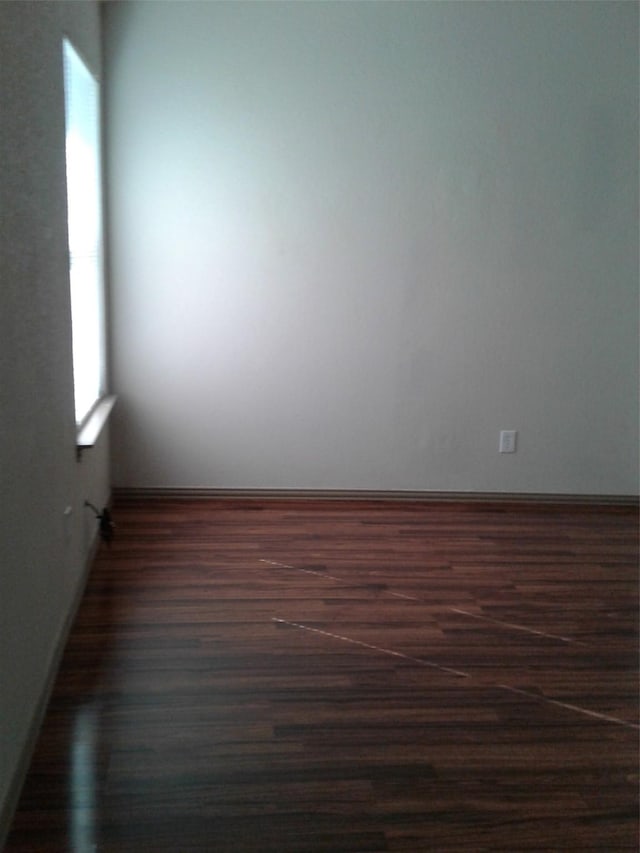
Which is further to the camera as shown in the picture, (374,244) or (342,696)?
(374,244)

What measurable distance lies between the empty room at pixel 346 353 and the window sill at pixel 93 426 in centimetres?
2

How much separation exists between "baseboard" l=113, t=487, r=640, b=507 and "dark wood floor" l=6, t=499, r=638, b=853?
37cm

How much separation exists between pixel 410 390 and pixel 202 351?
107 centimetres

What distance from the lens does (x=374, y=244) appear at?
447 centimetres

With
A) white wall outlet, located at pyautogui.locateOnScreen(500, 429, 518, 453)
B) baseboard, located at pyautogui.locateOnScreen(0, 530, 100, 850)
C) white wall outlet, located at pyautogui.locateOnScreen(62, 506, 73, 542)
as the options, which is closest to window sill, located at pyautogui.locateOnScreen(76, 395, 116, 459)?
white wall outlet, located at pyautogui.locateOnScreen(62, 506, 73, 542)

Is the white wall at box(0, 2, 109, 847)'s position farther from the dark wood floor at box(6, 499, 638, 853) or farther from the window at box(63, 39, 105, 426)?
the window at box(63, 39, 105, 426)

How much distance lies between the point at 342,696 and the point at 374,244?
2441mm

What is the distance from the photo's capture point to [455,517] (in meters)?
4.54

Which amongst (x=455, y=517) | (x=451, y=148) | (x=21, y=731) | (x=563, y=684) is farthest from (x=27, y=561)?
(x=451, y=148)

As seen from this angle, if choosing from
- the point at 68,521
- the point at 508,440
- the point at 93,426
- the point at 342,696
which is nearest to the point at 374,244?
the point at 508,440

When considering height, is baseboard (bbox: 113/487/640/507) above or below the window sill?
below

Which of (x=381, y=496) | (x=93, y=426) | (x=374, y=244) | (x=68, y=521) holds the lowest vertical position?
(x=381, y=496)

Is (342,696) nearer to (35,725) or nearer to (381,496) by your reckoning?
(35,725)

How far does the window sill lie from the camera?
10.8 feet
